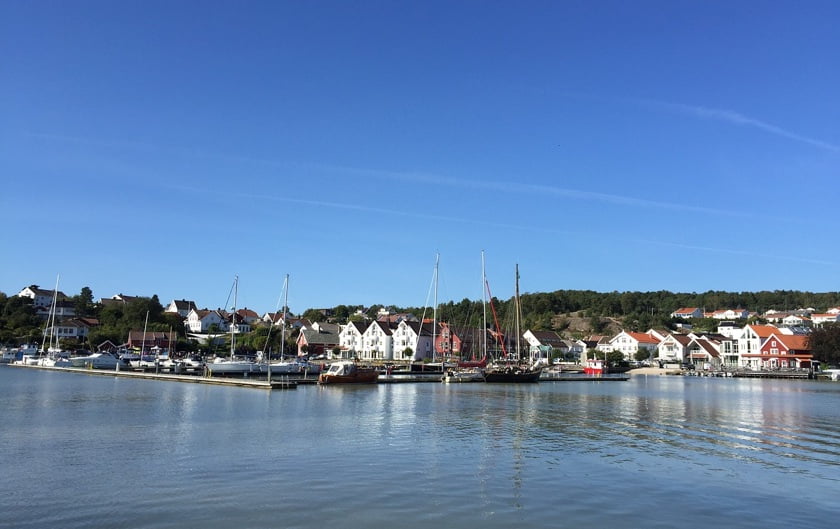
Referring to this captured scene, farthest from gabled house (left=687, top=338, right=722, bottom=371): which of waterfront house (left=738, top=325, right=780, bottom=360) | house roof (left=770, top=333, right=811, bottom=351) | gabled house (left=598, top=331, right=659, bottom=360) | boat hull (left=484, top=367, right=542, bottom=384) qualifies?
boat hull (left=484, top=367, right=542, bottom=384)

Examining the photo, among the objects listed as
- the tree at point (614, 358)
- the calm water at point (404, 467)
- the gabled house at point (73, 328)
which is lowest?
the calm water at point (404, 467)

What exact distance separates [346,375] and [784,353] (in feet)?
289

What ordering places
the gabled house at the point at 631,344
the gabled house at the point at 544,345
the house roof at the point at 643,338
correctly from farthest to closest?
the house roof at the point at 643,338
the gabled house at the point at 631,344
the gabled house at the point at 544,345

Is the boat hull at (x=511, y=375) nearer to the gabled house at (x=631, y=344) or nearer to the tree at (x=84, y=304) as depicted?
the gabled house at (x=631, y=344)

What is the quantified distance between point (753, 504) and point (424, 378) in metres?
51.4

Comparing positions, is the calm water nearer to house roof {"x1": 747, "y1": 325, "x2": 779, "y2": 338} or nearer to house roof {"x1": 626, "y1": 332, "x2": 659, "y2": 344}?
A: house roof {"x1": 747, "y1": 325, "x2": 779, "y2": 338}

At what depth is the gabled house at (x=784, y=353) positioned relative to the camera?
10788 centimetres

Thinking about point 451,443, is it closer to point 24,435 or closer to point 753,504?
point 753,504

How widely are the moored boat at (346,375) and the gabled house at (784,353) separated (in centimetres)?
8158

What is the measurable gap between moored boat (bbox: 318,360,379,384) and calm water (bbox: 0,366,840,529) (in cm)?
1876

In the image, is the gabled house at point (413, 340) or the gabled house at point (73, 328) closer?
the gabled house at point (413, 340)

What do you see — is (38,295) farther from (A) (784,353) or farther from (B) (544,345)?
(A) (784,353)

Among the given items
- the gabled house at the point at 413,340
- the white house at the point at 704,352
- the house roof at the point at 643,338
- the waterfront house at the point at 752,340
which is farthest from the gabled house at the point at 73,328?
the waterfront house at the point at 752,340

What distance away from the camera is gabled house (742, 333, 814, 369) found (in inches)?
4247
